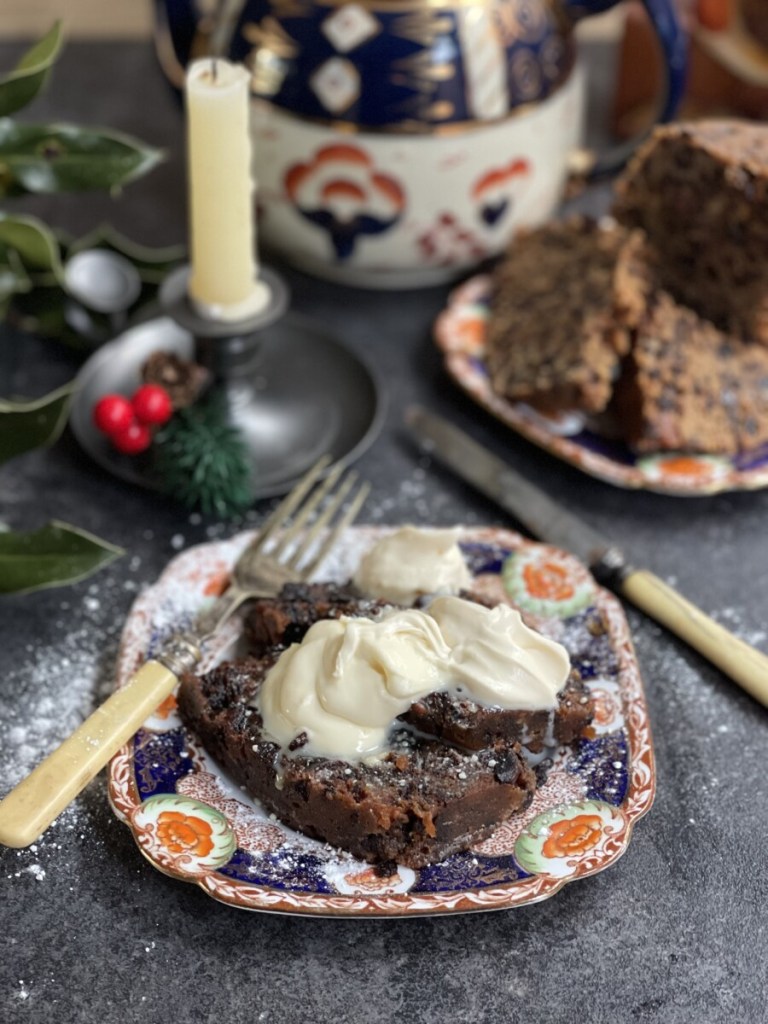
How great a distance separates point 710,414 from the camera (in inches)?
57.7

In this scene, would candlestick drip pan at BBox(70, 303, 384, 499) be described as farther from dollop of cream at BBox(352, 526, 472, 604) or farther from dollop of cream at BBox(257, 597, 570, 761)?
dollop of cream at BBox(257, 597, 570, 761)

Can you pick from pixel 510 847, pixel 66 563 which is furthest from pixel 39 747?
pixel 510 847

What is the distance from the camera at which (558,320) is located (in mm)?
1535

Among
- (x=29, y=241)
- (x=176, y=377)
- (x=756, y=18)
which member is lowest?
(x=176, y=377)

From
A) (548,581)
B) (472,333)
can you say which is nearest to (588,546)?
(548,581)

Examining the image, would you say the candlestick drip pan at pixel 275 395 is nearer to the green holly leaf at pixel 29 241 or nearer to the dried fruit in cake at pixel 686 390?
the green holly leaf at pixel 29 241

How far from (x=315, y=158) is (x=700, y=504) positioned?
2.23 feet

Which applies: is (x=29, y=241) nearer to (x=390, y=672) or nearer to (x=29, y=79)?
(x=29, y=79)

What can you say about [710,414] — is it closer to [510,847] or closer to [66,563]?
[510,847]

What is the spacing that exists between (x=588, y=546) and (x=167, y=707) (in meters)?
0.50

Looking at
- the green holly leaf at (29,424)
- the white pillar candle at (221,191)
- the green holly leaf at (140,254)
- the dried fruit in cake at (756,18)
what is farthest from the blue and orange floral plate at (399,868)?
the dried fruit in cake at (756,18)

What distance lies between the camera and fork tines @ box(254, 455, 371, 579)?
1.27m

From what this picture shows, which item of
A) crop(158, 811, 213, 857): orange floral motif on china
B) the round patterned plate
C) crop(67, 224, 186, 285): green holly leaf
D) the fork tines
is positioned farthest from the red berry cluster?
crop(158, 811, 213, 857): orange floral motif on china

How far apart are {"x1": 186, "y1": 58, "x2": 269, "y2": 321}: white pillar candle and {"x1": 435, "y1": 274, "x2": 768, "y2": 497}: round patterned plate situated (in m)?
0.30
